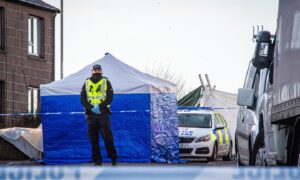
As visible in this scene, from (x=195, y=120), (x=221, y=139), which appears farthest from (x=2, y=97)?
(x=221, y=139)

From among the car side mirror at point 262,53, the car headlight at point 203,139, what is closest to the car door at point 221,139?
the car headlight at point 203,139

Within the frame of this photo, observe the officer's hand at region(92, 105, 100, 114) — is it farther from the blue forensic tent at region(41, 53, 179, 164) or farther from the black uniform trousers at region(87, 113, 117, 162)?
the blue forensic tent at region(41, 53, 179, 164)

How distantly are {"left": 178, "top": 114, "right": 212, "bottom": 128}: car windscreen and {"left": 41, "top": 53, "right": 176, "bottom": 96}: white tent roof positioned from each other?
8.50 feet

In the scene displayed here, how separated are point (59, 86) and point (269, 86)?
12.7 meters

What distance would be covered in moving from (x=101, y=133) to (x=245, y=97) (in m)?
6.14

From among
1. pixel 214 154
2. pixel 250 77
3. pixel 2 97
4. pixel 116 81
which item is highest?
pixel 2 97

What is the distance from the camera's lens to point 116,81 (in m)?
25.4

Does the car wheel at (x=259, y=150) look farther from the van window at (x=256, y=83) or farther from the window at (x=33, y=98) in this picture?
the window at (x=33, y=98)

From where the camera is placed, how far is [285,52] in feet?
37.2

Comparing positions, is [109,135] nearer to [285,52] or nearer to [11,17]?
[285,52]

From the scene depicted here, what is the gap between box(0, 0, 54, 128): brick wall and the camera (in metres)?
43.0

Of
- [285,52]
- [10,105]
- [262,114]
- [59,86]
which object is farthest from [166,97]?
[10,105]

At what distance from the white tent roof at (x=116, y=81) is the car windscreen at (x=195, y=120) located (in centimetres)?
259

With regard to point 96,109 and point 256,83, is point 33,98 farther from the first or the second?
point 256,83
